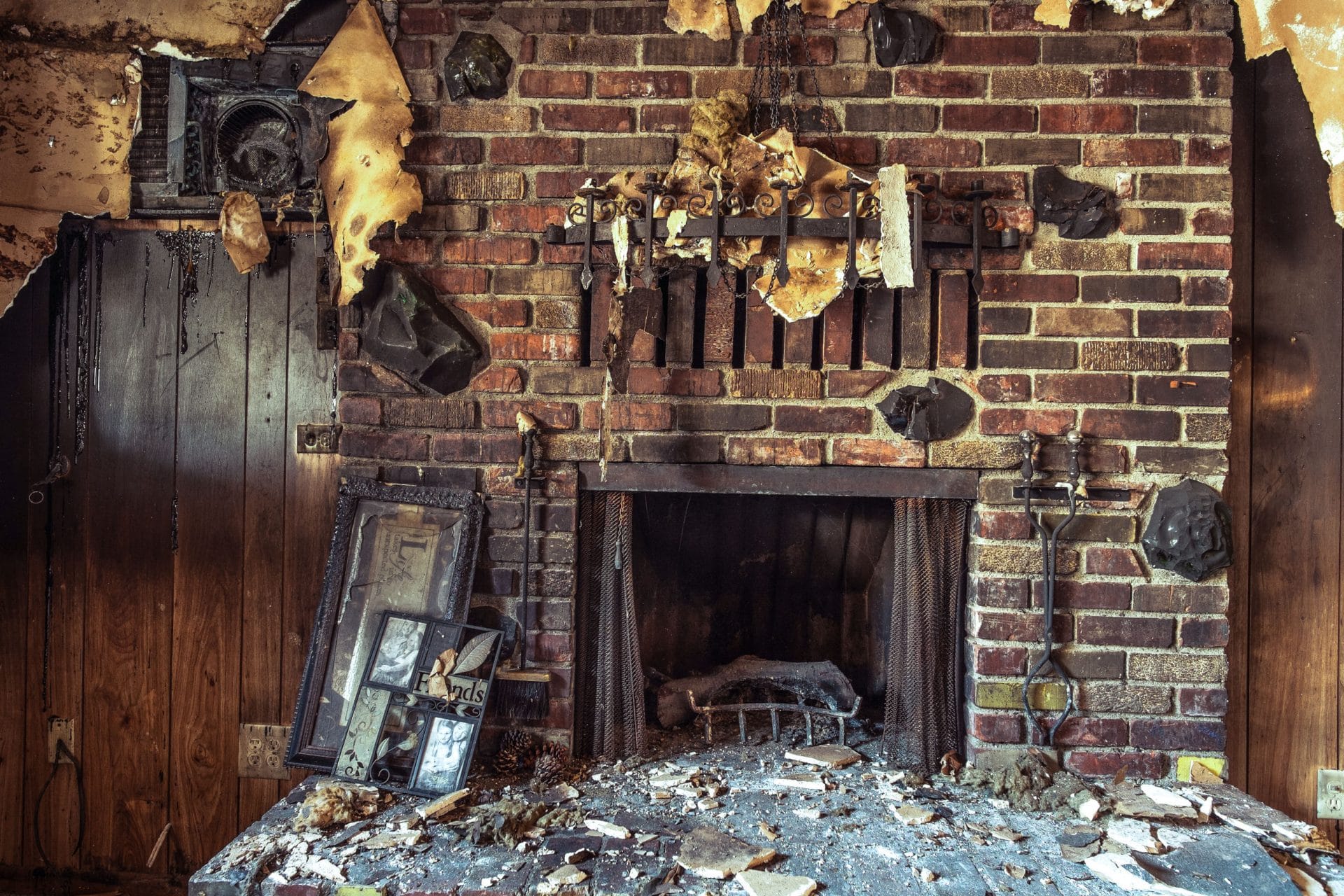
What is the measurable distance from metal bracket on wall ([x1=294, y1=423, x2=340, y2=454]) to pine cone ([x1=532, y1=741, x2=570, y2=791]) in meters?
1.01

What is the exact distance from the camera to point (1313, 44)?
73.7 inches

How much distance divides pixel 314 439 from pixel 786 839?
159 centimetres

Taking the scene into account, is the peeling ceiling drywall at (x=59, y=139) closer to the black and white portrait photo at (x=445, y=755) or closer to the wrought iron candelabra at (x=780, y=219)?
the wrought iron candelabra at (x=780, y=219)

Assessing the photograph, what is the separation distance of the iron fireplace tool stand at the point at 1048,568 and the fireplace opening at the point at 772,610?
0.15 metres

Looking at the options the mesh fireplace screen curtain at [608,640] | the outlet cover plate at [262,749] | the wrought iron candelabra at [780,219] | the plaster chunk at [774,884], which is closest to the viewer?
the plaster chunk at [774,884]

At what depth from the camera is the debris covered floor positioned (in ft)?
4.63

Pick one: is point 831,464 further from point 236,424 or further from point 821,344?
point 236,424

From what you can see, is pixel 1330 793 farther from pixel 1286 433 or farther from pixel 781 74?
pixel 781 74

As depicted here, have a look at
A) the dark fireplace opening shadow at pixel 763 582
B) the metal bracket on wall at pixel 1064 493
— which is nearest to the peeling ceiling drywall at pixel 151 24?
the dark fireplace opening shadow at pixel 763 582

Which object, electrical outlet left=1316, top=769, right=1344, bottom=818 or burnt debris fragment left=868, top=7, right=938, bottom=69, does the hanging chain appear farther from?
electrical outlet left=1316, top=769, right=1344, bottom=818

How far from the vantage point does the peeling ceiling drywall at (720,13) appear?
1.76 meters

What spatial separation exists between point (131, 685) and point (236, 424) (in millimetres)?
794

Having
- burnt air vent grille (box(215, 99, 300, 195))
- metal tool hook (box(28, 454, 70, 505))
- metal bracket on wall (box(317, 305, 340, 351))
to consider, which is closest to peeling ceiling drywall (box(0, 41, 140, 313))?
burnt air vent grille (box(215, 99, 300, 195))

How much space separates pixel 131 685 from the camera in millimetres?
2254
